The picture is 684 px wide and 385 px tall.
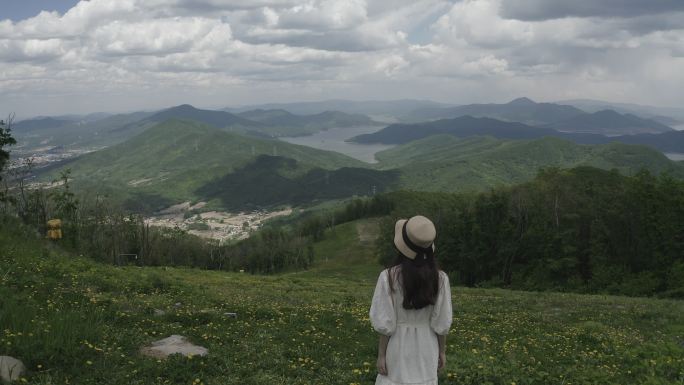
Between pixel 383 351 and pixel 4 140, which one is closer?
pixel 383 351

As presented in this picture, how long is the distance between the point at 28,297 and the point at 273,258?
116750mm

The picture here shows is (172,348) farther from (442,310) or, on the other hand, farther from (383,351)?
(442,310)

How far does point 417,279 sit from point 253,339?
8.55 meters

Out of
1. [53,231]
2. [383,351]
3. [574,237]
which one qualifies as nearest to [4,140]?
[53,231]

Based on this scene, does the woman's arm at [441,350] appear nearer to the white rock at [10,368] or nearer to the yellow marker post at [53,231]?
the white rock at [10,368]

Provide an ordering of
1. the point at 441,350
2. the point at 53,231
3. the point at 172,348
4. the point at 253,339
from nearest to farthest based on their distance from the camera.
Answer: the point at 441,350, the point at 172,348, the point at 253,339, the point at 53,231

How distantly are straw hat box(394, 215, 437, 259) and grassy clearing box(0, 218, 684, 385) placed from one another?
18.0 feet

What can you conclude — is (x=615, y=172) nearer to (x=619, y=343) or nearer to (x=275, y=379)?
(x=619, y=343)

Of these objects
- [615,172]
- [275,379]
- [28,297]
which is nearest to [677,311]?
[275,379]

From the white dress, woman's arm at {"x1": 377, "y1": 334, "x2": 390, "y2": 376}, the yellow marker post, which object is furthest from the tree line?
woman's arm at {"x1": 377, "y1": 334, "x2": 390, "y2": 376}

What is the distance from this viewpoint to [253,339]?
13.5 metres

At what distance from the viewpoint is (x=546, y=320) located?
72.3ft

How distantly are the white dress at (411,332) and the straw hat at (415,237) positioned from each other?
430 millimetres

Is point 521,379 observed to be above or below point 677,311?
above
